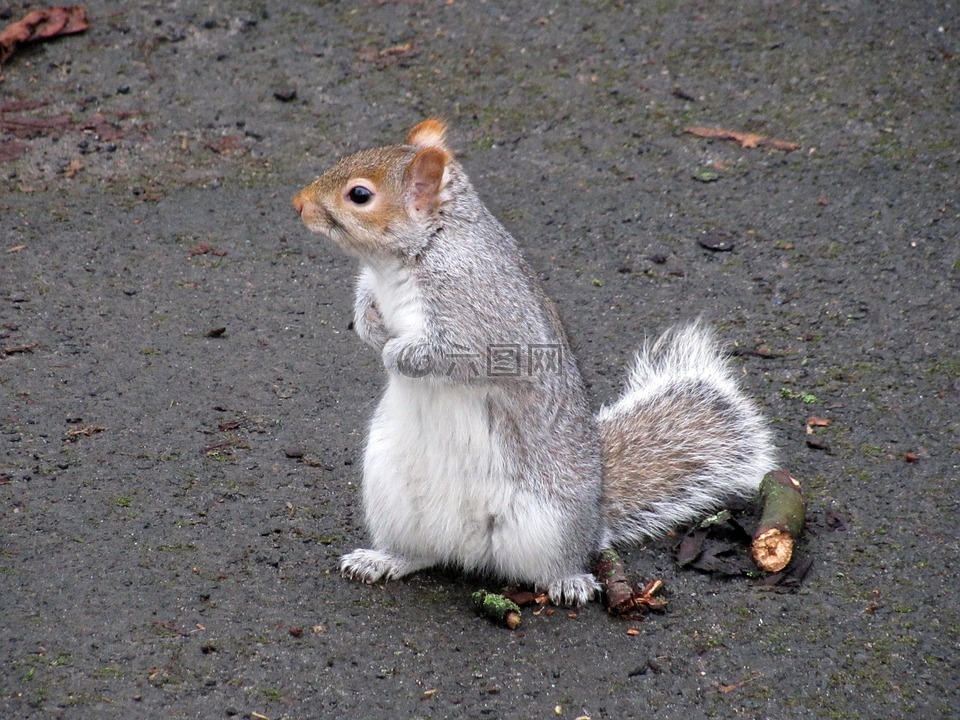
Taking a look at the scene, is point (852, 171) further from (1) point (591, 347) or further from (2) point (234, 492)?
(2) point (234, 492)


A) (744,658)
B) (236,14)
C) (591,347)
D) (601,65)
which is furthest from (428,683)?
(236,14)

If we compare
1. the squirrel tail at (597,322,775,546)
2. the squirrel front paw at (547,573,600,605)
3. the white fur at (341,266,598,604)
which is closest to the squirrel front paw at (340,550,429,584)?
the white fur at (341,266,598,604)

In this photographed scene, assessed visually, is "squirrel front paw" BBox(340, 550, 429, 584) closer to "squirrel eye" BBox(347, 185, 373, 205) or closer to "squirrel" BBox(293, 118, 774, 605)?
"squirrel" BBox(293, 118, 774, 605)

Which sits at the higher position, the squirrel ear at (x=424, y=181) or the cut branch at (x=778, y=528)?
the squirrel ear at (x=424, y=181)

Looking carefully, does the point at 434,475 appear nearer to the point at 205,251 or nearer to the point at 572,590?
the point at 572,590

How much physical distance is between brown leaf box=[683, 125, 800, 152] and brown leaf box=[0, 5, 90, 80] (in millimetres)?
3046

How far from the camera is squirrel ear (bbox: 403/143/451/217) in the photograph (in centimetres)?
272

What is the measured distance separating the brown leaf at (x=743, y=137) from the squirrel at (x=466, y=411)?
2.18 m

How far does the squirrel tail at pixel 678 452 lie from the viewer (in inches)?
123

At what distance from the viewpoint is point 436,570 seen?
309cm

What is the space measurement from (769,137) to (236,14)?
8.98 feet

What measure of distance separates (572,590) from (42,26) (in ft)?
13.8

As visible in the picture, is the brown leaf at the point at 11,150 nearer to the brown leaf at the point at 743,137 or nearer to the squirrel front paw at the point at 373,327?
the squirrel front paw at the point at 373,327

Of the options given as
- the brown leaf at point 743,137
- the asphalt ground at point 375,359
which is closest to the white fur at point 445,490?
the asphalt ground at point 375,359
